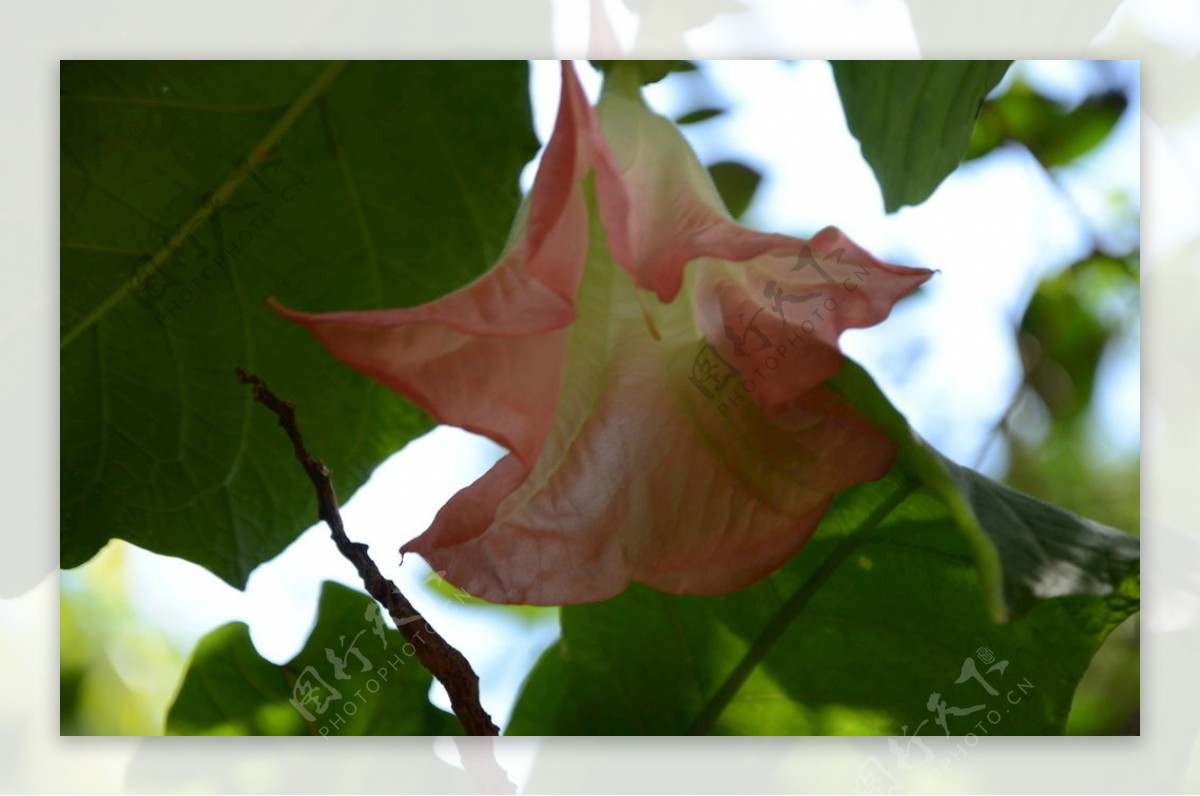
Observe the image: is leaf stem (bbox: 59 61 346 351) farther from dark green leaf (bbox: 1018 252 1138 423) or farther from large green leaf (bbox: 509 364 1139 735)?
dark green leaf (bbox: 1018 252 1138 423)

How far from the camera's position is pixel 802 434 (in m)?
1.07

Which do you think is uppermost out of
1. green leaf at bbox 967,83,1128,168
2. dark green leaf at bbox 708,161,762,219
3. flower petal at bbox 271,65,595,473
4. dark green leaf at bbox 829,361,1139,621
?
green leaf at bbox 967,83,1128,168

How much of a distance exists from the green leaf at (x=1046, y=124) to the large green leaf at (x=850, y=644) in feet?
0.95

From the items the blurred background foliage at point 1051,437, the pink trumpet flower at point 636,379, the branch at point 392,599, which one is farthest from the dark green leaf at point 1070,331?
the branch at point 392,599

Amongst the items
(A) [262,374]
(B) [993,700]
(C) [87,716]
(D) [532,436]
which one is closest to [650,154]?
(D) [532,436]

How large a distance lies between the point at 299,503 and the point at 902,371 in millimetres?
500

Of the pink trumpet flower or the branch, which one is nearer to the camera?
the pink trumpet flower

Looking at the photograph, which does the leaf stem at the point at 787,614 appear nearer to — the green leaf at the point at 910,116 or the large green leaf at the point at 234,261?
the green leaf at the point at 910,116

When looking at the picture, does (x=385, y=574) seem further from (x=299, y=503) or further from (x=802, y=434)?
(x=802, y=434)

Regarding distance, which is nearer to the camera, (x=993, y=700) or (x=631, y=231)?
(x=631, y=231)

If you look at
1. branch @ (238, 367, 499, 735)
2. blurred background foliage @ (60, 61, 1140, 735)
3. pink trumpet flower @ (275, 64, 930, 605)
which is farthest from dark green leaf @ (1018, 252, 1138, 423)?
branch @ (238, 367, 499, 735)

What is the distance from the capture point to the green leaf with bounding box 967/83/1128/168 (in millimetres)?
1159

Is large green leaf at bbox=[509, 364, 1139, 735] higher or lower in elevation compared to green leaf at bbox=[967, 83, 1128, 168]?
lower

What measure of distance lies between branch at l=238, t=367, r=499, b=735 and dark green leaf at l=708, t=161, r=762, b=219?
389 millimetres
